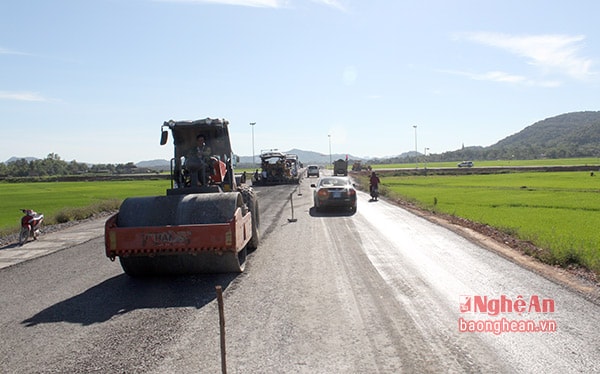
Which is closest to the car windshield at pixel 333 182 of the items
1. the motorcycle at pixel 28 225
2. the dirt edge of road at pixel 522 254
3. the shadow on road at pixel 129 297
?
the dirt edge of road at pixel 522 254

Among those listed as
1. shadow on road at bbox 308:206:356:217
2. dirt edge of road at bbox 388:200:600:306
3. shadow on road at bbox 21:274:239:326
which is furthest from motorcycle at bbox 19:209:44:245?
dirt edge of road at bbox 388:200:600:306

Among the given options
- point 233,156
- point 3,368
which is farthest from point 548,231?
point 3,368

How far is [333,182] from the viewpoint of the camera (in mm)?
22172

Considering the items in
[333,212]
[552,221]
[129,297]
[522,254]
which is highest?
[129,297]

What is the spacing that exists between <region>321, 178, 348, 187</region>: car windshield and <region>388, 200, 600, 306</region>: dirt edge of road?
13.7ft

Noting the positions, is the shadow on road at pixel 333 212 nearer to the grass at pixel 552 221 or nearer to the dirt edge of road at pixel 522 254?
the dirt edge of road at pixel 522 254

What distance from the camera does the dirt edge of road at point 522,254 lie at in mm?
8498

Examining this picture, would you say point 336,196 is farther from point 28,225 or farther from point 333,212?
point 28,225

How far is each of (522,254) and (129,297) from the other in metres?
Answer: 8.84

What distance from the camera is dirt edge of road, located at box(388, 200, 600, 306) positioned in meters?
8.50

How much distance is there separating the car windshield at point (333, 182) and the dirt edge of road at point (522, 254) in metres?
4.16

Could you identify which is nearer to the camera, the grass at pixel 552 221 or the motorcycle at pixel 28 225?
Result: the grass at pixel 552 221

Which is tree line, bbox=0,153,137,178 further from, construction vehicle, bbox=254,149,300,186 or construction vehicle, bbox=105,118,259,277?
construction vehicle, bbox=105,118,259,277

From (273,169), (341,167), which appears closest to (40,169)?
(341,167)
